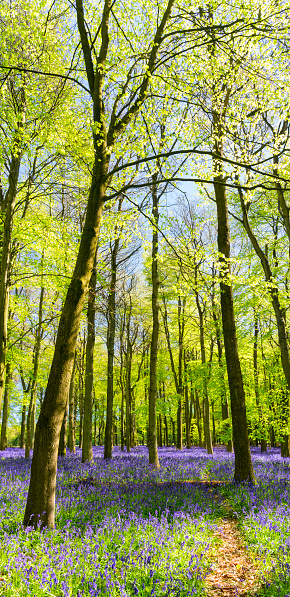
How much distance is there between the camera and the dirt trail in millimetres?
3442

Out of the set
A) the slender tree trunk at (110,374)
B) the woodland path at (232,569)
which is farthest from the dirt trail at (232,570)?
the slender tree trunk at (110,374)

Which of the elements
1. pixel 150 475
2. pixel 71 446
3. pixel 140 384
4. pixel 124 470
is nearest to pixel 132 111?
pixel 150 475

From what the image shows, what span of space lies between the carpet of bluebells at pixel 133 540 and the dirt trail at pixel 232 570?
0.11 metres

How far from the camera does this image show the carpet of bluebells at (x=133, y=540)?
3113mm

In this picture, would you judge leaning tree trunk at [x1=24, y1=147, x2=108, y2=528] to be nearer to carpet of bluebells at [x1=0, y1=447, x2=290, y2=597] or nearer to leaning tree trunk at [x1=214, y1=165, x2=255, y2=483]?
carpet of bluebells at [x1=0, y1=447, x2=290, y2=597]

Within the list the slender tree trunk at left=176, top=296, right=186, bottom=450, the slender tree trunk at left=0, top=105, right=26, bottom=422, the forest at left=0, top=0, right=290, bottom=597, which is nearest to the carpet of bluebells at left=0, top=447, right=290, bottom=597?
the forest at left=0, top=0, right=290, bottom=597

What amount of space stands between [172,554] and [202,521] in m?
1.56

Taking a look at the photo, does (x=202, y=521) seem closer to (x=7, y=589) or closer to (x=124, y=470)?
(x=7, y=589)

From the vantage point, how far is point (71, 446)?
19.2 m

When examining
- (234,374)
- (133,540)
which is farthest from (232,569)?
(234,374)

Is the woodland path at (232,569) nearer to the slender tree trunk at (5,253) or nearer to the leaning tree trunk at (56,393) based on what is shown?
the leaning tree trunk at (56,393)

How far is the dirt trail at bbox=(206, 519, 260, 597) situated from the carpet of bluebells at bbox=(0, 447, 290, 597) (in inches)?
4.4

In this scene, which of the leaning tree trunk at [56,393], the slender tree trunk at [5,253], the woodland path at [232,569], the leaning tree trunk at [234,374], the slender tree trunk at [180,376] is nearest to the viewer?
the woodland path at [232,569]

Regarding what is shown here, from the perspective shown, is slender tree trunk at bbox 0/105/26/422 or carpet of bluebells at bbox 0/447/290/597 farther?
slender tree trunk at bbox 0/105/26/422
